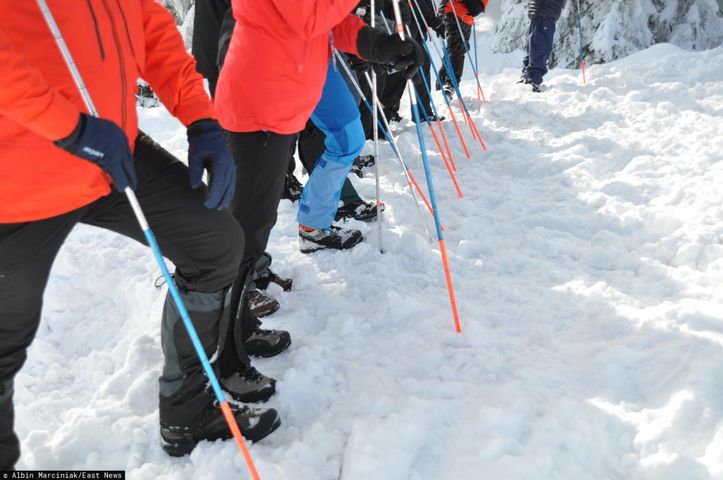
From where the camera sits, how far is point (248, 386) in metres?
2.28

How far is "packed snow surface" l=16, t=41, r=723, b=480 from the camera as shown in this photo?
189 cm

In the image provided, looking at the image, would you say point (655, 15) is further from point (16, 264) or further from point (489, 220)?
point (16, 264)

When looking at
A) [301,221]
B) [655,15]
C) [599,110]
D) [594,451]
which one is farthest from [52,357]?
[655,15]

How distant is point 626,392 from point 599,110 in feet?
16.0

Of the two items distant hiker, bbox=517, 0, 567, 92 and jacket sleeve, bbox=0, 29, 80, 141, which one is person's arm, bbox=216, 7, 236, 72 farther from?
distant hiker, bbox=517, 0, 567, 92

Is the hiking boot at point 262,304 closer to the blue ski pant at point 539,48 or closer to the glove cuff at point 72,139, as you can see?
the glove cuff at point 72,139

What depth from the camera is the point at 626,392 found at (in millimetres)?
2135

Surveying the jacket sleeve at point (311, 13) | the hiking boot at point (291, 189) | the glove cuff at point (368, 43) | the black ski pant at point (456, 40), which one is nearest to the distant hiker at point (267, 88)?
the jacket sleeve at point (311, 13)

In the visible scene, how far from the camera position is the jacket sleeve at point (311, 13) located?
2.13 m

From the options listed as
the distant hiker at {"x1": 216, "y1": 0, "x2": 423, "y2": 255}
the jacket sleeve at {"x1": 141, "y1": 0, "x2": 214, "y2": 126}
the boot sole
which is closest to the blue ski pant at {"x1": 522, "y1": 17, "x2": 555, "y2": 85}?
the distant hiker at {"x1": 216, "y1": 0, "x2": 423, "y2": 255}

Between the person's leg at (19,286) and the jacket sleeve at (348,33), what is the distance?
1999 millimetres

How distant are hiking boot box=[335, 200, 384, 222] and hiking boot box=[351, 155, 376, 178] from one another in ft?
2.90

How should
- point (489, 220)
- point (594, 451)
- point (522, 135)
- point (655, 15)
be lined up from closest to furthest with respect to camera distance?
point (594, 451), point (489, 220), point (522, 135), point (655, 15)

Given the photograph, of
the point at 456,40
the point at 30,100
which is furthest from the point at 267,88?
the point at 456,40
